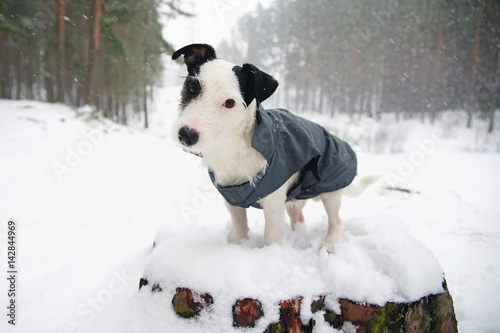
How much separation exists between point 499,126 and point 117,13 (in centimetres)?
2574

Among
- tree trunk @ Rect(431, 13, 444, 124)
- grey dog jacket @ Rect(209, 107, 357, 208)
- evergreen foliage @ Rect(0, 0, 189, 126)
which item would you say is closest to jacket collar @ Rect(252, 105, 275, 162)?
grey dog jacket @ Rect(209, 107, 357, 208)

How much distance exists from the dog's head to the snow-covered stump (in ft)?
2.65

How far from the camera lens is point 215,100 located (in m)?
1.52

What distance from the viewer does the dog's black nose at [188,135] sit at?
140 cm

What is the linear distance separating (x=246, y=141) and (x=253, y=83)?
0.40m

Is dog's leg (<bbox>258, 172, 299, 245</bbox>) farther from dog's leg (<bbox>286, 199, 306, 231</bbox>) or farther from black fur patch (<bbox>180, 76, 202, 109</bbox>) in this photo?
black fur patch (<bbox>180, 76, 202, 109</bbox>)

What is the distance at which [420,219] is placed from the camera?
167 inches

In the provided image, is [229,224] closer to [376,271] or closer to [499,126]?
[376,271]

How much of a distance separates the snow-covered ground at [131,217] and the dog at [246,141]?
1.18 feet

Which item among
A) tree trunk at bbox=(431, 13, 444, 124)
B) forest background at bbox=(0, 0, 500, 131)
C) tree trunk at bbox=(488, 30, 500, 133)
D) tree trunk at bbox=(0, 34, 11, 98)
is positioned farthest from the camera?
tree trunk at bbox=(431, 13, 444, 124)

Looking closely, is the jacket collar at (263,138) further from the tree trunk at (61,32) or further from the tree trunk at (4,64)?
the tree trunk at (4,64)

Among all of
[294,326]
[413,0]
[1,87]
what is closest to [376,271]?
[294,326]

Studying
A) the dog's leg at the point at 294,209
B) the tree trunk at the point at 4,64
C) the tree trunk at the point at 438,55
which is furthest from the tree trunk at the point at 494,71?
the tree trunk at the point at 4,64

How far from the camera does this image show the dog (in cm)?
152
